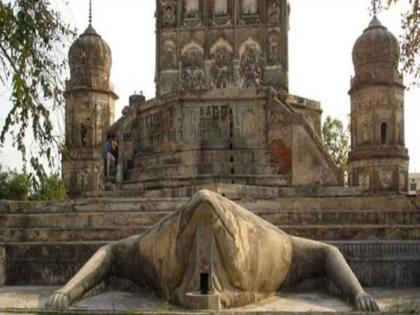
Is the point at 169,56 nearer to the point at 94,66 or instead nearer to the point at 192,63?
the point at 192,63

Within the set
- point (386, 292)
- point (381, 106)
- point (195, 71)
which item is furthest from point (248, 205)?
point (381, 106)

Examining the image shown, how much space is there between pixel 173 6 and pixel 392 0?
23240mm

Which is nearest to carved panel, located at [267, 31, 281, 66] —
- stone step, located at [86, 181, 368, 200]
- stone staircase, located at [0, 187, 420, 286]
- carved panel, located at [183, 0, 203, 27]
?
carved panel, located at [183, 0, 203, 27]

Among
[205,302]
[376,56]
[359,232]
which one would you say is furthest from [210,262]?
[376,56]

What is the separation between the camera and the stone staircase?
391 inches

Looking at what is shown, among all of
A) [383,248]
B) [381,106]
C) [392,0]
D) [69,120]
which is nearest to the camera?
[392,0]

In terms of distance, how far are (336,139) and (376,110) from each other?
9.14m

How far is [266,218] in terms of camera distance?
1154 cm

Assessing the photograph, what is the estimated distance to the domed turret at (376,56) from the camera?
31.2 meters

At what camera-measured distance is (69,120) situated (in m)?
33.2

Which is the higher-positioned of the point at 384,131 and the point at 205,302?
the point at 384,131

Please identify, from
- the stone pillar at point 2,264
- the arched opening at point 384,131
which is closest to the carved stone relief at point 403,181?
the arched opening at point 384,131

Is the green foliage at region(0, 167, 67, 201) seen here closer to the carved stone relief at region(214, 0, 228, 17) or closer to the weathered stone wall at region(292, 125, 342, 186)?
the weathered stone wall at region(292, 125, 342, 186)

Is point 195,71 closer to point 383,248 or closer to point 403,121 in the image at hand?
point 403,121
